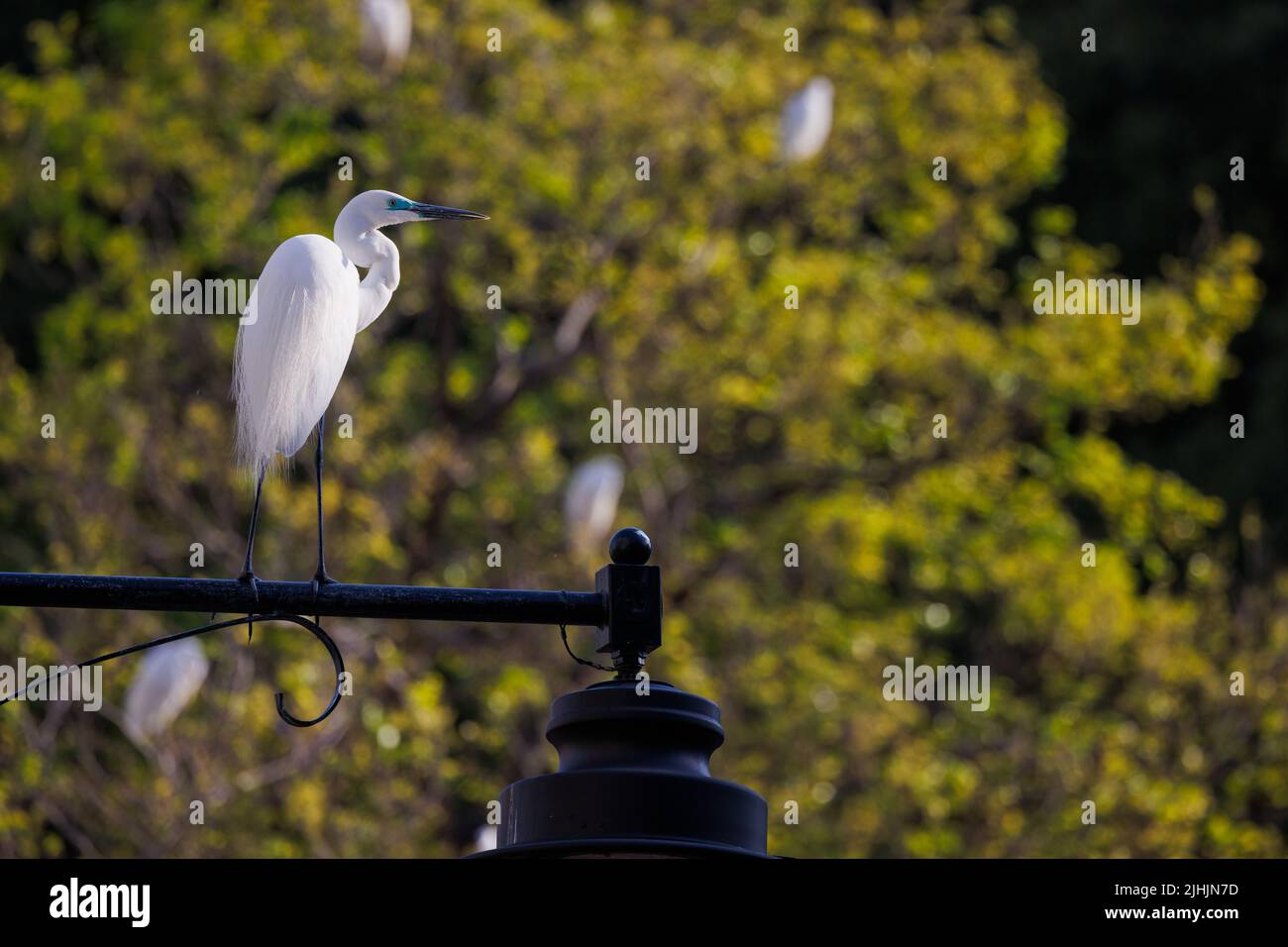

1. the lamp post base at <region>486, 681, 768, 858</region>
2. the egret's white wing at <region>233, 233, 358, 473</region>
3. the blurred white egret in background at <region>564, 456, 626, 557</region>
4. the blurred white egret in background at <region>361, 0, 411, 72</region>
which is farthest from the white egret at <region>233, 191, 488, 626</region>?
the blurred white egret in background at <region>361, 0, 411, 72</region>

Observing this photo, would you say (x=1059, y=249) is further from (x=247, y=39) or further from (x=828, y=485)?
(x=247, y=39)

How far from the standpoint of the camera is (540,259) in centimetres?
931

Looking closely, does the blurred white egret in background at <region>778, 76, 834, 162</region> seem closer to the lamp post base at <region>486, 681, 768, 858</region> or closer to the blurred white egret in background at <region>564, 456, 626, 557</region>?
the blurred white egret in background at <region>564, 456, 626, 557</region>

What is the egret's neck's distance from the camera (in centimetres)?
292

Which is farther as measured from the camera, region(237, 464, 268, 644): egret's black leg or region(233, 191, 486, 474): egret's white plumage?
region(233, 191, 486, 474): egret's white plumage

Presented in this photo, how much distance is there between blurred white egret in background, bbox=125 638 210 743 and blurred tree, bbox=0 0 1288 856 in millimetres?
183

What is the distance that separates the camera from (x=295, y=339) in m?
2.87

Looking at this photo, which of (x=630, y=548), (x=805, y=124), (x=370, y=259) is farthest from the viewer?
(x=805, y=124)

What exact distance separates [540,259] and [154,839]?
11.4 feet

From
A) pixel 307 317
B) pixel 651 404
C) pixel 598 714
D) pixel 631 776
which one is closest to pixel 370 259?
pixel 307 317

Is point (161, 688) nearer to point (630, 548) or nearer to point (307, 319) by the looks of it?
point (307, 319)

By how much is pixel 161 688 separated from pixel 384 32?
3450mm
